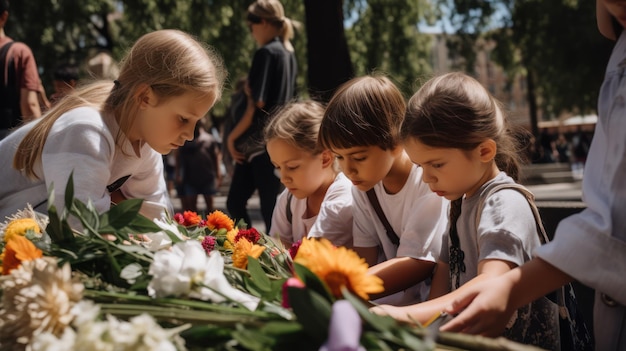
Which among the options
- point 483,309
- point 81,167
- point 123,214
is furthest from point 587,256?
point 81,167

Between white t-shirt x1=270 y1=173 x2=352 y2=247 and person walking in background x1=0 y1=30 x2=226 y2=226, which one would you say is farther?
white t-shirt x1=270 y1=173 x2=352 y2=247

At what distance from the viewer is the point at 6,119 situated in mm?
4895

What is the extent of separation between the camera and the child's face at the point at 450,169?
86.7 inches

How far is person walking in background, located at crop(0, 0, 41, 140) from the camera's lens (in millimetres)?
4797

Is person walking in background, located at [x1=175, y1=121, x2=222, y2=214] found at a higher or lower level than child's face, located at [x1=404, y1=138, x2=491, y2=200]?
lower

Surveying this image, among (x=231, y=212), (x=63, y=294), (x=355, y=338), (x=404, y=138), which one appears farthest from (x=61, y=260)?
(x=231, y=212)

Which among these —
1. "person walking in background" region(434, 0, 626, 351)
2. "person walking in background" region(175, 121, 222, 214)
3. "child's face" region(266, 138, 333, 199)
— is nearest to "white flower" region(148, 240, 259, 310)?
"person walking in background" region(434, 0, 626, 351)

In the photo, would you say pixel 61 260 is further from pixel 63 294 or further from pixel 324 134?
pixel 324 134

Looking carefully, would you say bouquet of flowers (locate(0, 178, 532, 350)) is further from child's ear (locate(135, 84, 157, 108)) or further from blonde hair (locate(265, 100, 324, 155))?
blonde hair (locate(265, 100, 324, 155))

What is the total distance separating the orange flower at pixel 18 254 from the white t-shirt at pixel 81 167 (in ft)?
2.33

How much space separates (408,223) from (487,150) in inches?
18.5

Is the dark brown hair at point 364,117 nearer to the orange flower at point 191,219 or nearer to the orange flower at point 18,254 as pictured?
the orange flower at point 191,219

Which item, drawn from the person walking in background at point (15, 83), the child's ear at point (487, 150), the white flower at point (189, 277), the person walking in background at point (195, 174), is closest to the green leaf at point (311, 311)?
the white flower at point (189, 277)

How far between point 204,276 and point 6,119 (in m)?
4.02
